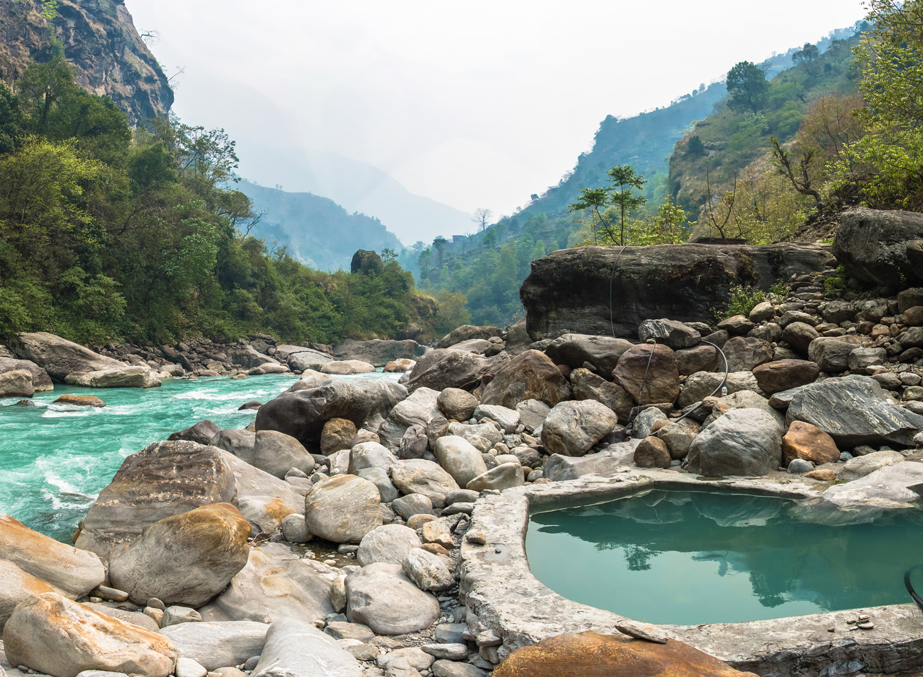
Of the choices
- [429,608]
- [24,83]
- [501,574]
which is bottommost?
[429,608]

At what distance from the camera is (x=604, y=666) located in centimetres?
214

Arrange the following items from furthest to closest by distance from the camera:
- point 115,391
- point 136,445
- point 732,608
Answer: point 115,391, point 136,445, point 732,608

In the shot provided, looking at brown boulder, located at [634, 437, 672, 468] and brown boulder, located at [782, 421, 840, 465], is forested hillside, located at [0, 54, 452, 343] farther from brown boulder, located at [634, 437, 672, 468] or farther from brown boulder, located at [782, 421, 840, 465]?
brown boulder, located at [782, 421, 840, 465]

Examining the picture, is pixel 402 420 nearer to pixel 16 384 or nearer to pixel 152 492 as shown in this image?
pixel 152 492

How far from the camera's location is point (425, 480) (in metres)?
5.41

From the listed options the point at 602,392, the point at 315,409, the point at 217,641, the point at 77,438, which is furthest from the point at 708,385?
the point at 77,438

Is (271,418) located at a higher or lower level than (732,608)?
higher

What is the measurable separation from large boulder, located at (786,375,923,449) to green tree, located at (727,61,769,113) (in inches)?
2783

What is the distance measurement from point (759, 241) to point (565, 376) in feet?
33.9

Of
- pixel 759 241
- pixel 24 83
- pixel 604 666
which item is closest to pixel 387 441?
pixel 604 666

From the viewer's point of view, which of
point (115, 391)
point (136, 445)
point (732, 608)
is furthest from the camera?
point (115, 391)

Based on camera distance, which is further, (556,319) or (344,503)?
(556,319)

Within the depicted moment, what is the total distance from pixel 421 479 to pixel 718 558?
2.73 metres

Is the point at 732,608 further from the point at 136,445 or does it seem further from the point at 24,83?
the point at 24,83
